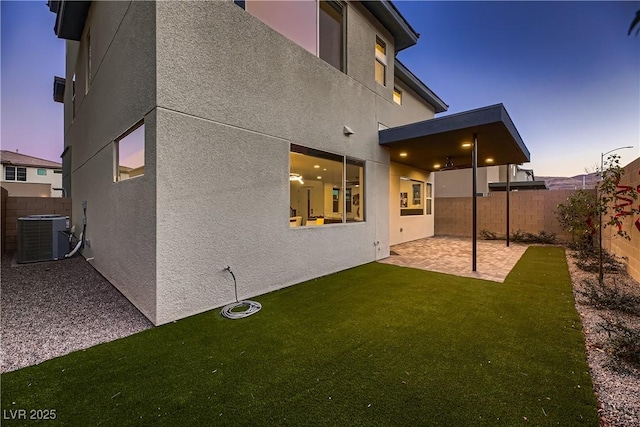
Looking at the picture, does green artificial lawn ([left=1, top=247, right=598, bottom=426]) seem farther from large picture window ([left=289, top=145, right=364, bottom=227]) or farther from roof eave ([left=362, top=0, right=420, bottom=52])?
roof eave ([left=362, top=0, right=420, bottom=52])

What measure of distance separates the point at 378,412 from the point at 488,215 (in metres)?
12.1

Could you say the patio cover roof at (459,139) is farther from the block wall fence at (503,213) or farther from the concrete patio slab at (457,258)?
the concrete patio slab at (457,258)

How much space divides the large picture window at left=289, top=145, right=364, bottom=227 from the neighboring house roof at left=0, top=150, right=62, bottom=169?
2833 cm

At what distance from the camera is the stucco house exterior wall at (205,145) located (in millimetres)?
3318

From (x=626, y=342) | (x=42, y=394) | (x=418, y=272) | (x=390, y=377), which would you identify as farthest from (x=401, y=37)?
(x=42, y=394)

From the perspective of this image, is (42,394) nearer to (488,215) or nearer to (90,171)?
(90,171)

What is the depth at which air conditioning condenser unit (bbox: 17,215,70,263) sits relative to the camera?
638cm

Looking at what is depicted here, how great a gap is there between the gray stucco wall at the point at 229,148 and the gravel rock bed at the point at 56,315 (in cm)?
74

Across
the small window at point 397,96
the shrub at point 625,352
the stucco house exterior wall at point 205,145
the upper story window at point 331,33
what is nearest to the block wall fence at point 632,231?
the shrub at point 625,352

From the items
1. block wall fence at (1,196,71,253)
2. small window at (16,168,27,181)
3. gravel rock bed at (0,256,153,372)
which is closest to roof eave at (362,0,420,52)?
gravel rock bed at (0,256,153,372)

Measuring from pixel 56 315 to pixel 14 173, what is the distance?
92.0 feet

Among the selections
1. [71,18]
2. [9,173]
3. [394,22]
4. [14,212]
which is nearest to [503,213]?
[394,22]

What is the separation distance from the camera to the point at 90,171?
20.7ft

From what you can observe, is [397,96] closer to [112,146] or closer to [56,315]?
[112,146]
